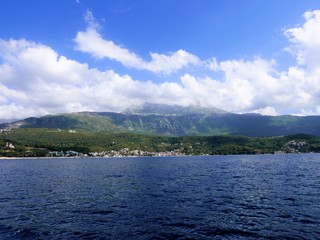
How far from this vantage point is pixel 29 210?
5062cm

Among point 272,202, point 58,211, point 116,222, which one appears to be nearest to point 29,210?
point 58,211

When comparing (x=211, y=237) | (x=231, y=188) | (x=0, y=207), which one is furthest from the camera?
(x=231, y=188)

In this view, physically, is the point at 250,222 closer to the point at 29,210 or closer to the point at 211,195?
the point at 211,195

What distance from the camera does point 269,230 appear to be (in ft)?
122

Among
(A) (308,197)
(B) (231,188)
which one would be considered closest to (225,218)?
(A) (308,197)

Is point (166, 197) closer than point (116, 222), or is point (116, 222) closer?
point (116, 222)

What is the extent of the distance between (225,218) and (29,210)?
33.6 meters

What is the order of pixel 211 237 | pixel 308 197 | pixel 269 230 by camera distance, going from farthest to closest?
pixel 308 197, pixel 269 230, pixel 211 237

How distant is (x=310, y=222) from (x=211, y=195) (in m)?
25.9

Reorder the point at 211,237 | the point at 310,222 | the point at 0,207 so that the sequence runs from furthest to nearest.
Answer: the point at 0,207
the point at 310,222
the point at 211,237

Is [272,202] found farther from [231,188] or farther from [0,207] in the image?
[0,207]

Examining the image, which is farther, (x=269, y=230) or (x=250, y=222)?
(x=250, y=222)

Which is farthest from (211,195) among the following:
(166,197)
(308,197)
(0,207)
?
(0,207)


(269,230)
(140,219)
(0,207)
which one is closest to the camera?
(269,230)
